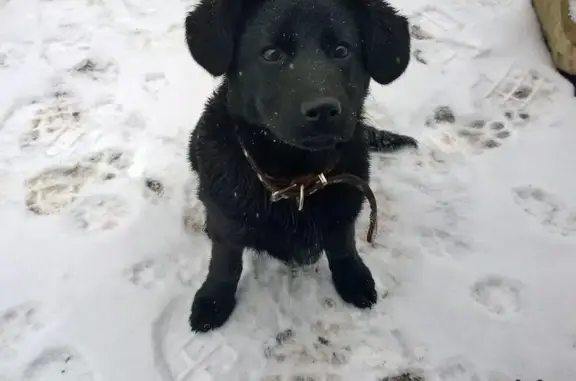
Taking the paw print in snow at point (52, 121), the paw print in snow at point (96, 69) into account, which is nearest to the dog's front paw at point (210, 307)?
the paw print in snow at point (52, 121)

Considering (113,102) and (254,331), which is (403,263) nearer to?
(254,331)

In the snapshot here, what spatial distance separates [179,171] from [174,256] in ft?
1.36

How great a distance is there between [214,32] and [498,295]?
52.5 inches

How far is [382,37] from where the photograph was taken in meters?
1.55

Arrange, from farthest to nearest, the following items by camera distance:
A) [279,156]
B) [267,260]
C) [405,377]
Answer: [267,260], [405,377], [279,156]

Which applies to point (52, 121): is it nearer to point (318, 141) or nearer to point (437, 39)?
point (318, 141)

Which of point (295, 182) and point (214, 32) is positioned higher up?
point (214, 32)

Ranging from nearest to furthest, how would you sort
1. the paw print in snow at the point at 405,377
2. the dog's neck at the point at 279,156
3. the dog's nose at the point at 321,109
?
the dog's nose at the point at 321,109 < the dog's neck at the point at 279,156 < the paw print in snow at the point at 405,377

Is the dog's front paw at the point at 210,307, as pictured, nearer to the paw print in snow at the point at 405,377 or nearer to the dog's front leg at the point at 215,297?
the dog's front leg at the point at 215,297

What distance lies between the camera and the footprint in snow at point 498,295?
2.08m

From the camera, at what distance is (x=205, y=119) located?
1805mm

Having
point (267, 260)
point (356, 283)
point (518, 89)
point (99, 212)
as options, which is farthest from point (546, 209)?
point (99, 212)

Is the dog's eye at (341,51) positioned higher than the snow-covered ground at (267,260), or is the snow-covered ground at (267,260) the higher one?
the dog's eye at (341,51)

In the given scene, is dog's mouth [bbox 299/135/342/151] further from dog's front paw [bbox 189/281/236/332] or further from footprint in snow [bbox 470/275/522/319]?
footprint in snow [bbox 470/275/522/319]
